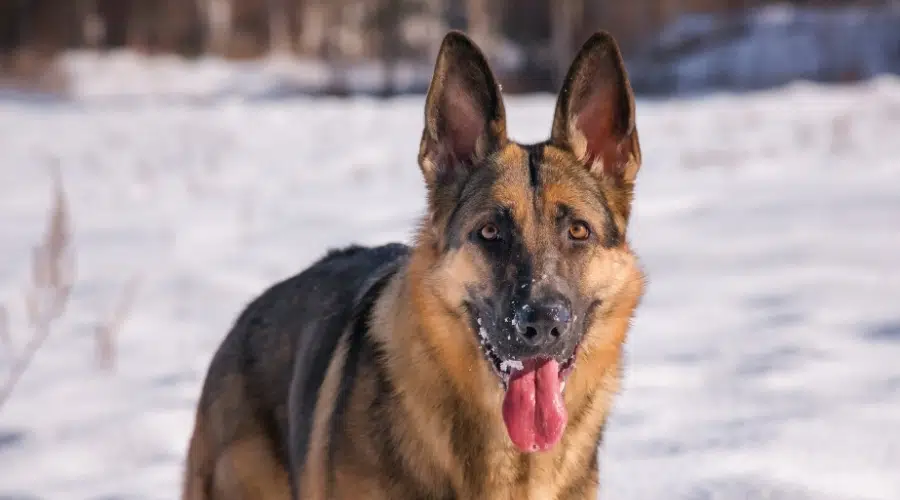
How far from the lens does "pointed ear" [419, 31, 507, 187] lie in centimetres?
330

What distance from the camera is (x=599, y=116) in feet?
11.7

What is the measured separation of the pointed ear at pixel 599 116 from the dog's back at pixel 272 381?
31.8 inches

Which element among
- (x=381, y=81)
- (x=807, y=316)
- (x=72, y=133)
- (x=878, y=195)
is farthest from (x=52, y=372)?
(x=381, y=81)

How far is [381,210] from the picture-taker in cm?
1084

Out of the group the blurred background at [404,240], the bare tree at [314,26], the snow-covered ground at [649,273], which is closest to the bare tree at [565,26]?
the blurred background at [404,240]

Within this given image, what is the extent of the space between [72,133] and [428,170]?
50.3 ft

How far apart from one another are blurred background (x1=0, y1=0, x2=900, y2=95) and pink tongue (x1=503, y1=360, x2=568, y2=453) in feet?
83.3

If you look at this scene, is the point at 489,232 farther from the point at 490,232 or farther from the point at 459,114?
the point at 459,114

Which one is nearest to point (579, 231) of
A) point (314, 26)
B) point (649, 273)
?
point (649, 273)

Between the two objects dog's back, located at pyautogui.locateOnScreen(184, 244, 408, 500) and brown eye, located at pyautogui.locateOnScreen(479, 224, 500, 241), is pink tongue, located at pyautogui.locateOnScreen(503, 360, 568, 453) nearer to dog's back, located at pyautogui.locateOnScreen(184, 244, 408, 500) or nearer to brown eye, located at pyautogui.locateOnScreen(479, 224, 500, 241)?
brown eye, located at pyautogui.locateOnScreen(479, 224, 500, 241)

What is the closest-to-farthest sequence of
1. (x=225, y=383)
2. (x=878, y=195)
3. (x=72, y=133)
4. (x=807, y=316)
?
(x=225, y=383)
(x=807, y=316)
(x=878, y=195)
(x=72, y=133)

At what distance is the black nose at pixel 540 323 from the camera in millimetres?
2873

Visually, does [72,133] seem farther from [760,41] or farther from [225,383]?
[760,41]

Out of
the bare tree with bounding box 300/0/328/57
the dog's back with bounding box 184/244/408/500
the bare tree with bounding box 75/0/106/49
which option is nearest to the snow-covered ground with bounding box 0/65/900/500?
the dog's back with bounding box 184/244/408/500
